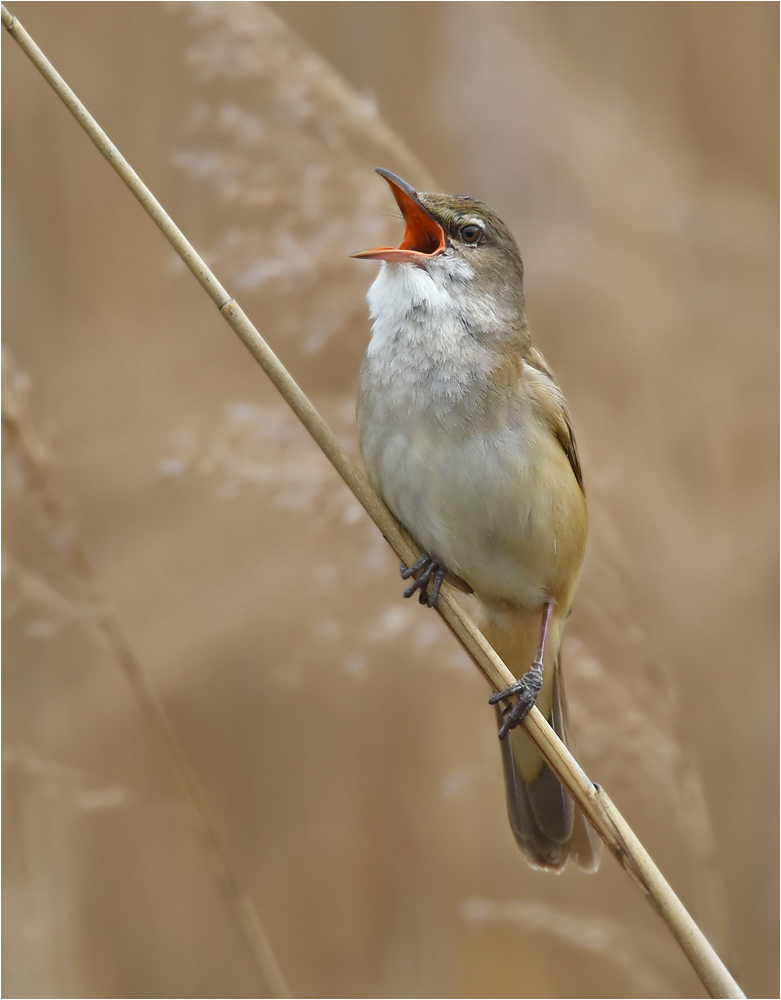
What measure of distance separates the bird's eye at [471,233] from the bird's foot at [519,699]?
3.01 ft

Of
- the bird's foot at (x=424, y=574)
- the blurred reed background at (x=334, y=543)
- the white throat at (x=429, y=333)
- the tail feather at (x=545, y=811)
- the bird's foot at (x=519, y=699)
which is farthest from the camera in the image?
the blurred reed background at (x=334, y=543)

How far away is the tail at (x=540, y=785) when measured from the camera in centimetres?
218

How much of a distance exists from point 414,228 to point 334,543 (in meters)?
0.90

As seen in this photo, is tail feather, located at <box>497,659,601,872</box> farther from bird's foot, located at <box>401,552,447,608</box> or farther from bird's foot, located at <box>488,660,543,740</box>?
bird's foot, located at <box>401,552,447,608</box>

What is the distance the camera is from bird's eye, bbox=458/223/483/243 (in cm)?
211

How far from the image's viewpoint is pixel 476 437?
6.38 ft

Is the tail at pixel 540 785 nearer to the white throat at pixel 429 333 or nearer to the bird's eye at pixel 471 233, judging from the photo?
the white throat at pixel 429 333

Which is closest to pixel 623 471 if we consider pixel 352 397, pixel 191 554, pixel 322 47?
pixel 352 397

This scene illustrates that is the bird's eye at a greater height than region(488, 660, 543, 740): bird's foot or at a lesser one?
greater

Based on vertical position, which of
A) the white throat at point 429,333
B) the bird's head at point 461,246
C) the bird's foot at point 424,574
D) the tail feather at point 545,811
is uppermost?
the bird's head at point 461,246

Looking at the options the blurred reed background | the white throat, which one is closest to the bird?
the white throat

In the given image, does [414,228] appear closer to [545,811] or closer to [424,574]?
[424,574]

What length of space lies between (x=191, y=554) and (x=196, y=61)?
140 cm

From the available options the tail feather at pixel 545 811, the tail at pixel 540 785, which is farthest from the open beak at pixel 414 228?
the tail feather at pixel 545 811
